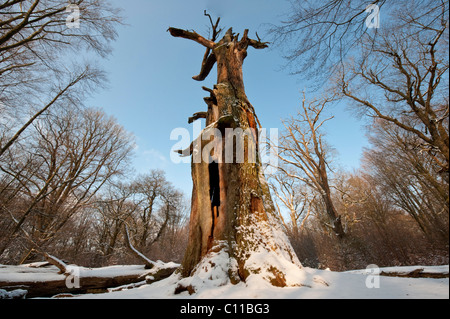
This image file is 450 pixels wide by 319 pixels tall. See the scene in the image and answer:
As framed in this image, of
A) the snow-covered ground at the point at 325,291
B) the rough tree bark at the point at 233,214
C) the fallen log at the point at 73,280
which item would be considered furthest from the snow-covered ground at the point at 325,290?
the fallen log at the point at 73,280

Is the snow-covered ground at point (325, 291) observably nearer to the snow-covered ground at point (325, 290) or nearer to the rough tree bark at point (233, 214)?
the snow-covered ground at point (325, 290)

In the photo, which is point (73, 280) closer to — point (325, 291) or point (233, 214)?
point (233, 214)

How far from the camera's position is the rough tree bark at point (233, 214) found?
85.1 inches

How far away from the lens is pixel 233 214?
2549 millimetres

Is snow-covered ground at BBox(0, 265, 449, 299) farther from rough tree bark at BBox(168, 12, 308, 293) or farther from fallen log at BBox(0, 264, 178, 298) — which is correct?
fallen log at BBox(0, 264, 178, 298)

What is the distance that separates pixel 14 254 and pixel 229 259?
12168 mm

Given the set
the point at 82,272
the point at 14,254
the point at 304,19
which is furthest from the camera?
the point at 14,254

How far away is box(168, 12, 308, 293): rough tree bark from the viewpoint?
216 cm

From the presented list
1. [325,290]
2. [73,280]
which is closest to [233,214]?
[325,290]

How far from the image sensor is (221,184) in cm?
289

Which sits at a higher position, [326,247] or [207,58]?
[207,58]
